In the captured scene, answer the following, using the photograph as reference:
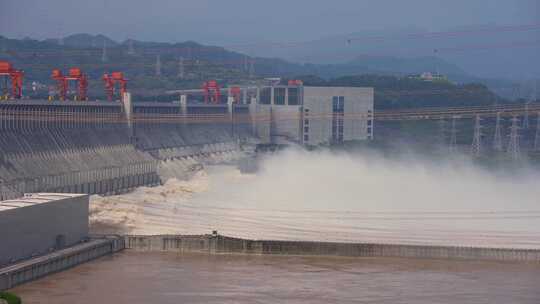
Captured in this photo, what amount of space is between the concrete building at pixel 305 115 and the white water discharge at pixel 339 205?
3.91 meters

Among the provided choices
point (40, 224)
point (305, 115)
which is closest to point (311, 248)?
point (40, 224)

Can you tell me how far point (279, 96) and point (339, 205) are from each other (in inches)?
747

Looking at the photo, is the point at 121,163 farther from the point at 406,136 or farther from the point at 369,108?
the point at 406,136

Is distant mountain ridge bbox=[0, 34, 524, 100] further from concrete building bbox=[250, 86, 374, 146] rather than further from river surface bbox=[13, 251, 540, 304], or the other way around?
river surface bbox=[13, 251, 540, 304]

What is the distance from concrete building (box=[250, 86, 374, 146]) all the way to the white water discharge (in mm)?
3910

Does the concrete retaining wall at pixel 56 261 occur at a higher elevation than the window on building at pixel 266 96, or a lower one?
lower

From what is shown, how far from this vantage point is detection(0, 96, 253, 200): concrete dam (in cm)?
2447

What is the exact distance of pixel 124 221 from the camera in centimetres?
2223

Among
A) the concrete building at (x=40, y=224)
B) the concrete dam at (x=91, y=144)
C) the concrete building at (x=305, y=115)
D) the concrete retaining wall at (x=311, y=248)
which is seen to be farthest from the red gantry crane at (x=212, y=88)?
the concrete building at (x=40, y=224)

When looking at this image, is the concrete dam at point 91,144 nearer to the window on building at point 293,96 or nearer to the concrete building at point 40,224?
the concrete building at point 40,224

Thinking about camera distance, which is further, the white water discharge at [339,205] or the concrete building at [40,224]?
the white water discharge at [339,205]

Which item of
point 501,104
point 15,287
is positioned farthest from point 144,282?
point 501,104

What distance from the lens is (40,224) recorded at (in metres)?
17.4

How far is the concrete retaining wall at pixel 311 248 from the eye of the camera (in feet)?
63.6
